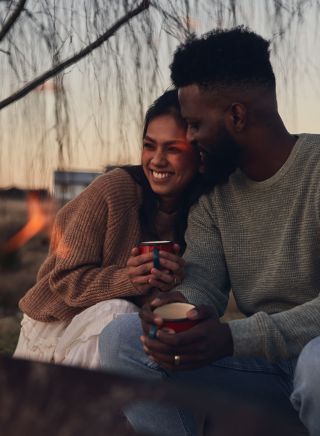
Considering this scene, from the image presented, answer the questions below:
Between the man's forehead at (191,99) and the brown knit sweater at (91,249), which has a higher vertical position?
the man's forehead at (191,99)

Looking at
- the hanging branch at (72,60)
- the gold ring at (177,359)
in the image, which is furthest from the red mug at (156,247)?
the hanging branch at (72,60)

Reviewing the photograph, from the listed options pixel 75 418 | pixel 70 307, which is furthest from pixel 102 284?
pixel 75 418

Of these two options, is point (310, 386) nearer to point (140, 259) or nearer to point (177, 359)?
point (177, 359)

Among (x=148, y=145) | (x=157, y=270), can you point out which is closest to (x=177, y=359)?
(x=157, y=270)

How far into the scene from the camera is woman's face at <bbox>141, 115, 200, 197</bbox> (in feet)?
10.1

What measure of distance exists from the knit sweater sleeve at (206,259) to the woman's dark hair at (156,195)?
0.09 metres

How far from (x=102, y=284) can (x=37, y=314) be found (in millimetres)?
351

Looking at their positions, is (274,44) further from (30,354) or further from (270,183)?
(30,354)

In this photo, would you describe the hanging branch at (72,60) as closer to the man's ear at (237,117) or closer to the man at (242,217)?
the man at (242,217)

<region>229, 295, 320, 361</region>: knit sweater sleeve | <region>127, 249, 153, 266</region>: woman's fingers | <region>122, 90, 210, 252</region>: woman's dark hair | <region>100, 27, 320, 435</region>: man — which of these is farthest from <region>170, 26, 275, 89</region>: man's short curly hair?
<region>229, 295, 320, 361</region>: knit sweater sleeve

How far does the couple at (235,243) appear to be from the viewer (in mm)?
2426

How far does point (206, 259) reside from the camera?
2867 mm

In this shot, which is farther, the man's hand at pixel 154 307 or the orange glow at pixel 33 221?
the orange glow at pixel 33 221

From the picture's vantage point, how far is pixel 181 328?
228 centimetres
